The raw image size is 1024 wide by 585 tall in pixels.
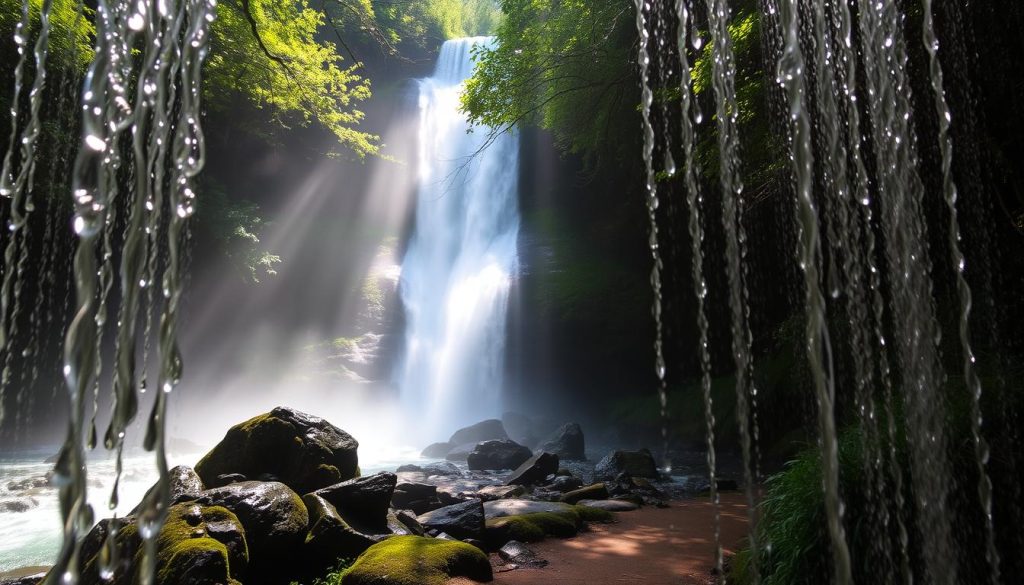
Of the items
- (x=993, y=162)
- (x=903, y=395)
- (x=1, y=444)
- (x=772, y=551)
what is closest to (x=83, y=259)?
(x=772, y=551)

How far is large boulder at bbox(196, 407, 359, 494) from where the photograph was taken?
611 centimetres

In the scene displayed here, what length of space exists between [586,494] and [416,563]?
15.7 feet

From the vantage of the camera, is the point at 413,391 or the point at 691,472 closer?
the point at 691,472

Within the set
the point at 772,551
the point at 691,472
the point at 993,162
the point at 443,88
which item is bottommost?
the point at 691,472

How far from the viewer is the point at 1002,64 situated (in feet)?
16.7

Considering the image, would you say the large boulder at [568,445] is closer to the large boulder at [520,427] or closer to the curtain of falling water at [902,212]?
the large boulder at [520,427]

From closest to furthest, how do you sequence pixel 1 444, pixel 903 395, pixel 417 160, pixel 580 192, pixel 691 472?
pixel 903 395 → pixel 691 472 → pixel 1 444 → pixel 580 192 → pixel 417 160

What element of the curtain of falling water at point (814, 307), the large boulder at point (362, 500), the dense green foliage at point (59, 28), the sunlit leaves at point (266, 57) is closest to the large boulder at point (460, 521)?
the large boulder at point (362, 500)

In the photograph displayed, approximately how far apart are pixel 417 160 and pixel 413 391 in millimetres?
12261

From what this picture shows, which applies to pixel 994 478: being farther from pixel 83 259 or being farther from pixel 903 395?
pixel 83 259

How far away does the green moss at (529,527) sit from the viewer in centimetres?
596

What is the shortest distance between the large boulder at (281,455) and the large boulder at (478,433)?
36.6ft

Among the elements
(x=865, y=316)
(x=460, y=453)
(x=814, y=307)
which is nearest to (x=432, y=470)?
(x=460, y=453)

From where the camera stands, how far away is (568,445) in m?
15.4
